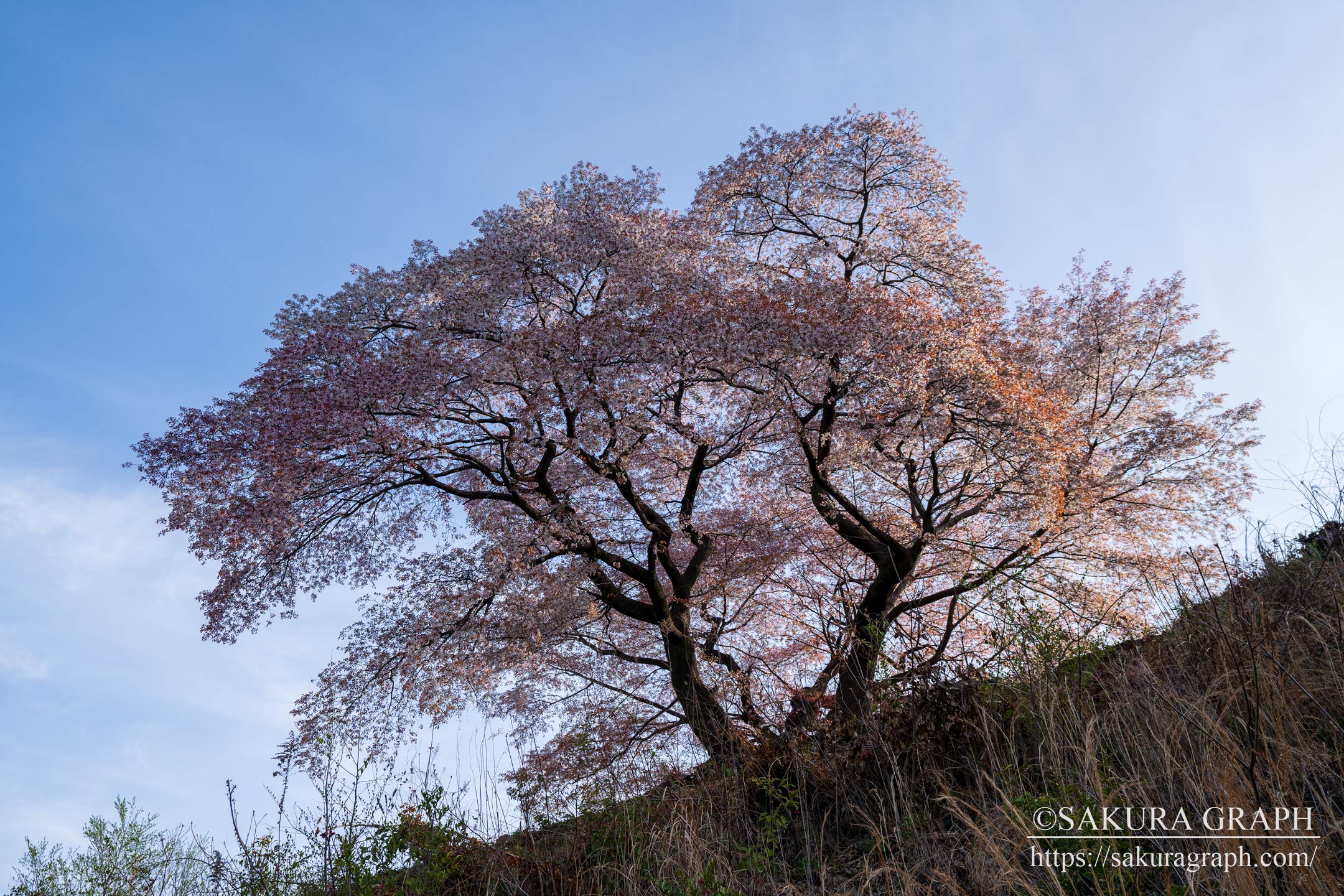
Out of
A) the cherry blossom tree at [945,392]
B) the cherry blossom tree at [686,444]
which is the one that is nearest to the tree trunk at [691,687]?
the cherry blossom tree at [686,444]

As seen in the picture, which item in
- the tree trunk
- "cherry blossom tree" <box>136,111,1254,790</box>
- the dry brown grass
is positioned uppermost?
"cherry blossom tree" <box>136,111,1254,790</box>

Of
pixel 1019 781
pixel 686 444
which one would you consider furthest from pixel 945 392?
pixel 1019 781

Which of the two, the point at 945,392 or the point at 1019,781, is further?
the point at 945,392

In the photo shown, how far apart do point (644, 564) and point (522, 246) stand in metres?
4.74

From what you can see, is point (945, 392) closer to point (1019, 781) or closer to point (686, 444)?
point (686, 444)

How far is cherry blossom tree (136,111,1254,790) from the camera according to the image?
31.6 feet

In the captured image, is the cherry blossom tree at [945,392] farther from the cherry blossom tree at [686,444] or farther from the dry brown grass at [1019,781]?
the dry brown grass at [1019,781]

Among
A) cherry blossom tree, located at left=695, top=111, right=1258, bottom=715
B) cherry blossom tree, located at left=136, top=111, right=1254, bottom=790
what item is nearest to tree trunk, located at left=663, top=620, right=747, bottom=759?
cherry blossom tree, located at left=136, top=111, right=1254, bottom=790

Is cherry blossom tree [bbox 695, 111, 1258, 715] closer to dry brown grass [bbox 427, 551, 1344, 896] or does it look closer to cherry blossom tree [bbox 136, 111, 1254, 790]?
cherry blossom tree [bbox 136, 111, 1254, 790]

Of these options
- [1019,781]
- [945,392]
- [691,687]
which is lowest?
[1019,781]

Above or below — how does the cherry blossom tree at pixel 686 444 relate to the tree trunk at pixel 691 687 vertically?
above

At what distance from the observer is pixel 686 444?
11.1 meters

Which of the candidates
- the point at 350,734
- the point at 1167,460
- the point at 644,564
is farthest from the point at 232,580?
the point at 1167,460

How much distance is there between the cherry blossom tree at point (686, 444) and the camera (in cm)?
962
